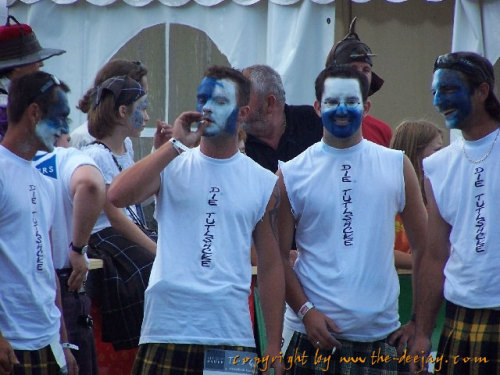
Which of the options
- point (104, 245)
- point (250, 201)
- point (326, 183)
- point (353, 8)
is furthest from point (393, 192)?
point (353, 8)

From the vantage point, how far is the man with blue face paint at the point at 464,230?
377 centimetres

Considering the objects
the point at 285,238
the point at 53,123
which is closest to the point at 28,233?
the point at 53,123

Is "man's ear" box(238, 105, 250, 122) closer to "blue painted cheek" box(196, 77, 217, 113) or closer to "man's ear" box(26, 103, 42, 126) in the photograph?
"blue painted cheek" box(196, 77, 217, 113)

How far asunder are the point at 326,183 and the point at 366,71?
67.0 inches

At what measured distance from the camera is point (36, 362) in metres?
3.56

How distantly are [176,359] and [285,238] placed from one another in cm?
73

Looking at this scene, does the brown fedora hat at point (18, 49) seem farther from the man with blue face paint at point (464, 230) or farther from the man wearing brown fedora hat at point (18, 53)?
the man with blue face paint at point (464, 230)

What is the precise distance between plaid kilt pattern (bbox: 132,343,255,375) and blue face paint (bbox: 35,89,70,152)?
923mm

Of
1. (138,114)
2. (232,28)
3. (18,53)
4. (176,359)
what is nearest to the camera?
(176,359)

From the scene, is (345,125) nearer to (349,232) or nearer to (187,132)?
(349,232)

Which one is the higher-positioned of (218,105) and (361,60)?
(361,60)

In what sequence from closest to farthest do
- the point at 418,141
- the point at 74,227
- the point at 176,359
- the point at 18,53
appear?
the point at 176,359 < the point at 74,227 < the point at 18,53 < the point at 418,141

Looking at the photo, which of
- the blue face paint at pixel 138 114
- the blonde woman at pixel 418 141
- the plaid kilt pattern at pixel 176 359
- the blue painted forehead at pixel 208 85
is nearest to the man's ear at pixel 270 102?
the blue face paint at pixel 138 114

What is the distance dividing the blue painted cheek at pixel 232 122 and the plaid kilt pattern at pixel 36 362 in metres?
1.13
